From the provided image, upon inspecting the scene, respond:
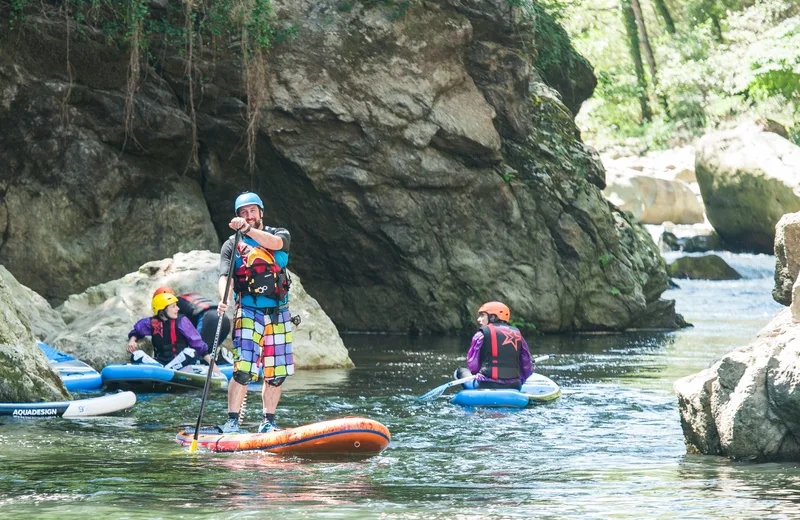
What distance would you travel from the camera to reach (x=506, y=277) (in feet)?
60.1

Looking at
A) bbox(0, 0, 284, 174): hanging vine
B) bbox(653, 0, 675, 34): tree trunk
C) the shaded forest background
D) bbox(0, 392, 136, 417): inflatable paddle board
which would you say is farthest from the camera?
bbox(653, 0, 675, 34): tree trunk

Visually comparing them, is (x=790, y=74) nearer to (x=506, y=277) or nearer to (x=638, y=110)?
(x=638, y=110)

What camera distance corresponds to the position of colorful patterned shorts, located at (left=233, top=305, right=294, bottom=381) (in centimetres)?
736

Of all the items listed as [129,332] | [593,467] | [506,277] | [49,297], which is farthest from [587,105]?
[593,467]

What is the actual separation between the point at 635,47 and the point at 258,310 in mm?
36365

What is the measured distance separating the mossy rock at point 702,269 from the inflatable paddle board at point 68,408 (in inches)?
741

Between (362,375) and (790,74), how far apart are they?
2336cm

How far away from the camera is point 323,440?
260 inches

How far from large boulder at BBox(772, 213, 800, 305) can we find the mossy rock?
1834 centimetres

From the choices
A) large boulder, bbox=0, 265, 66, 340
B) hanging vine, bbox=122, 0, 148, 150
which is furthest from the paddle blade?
hanging vine, bbox=122, 0, 148, 150

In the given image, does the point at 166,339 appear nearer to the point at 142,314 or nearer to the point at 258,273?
the point at 142,314

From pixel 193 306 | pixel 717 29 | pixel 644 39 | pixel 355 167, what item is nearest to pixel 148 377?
pixel 193 306

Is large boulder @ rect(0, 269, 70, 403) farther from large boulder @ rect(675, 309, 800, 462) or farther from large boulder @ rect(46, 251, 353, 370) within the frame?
large boulder @ rect(675, 309, 800, 462)

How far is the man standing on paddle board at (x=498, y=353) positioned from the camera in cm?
995
